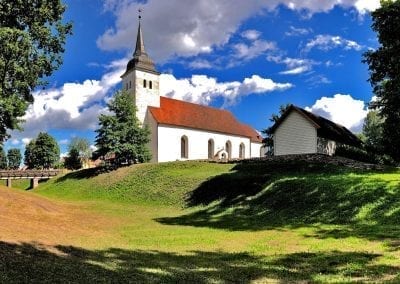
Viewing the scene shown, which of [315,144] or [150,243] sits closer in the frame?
[150,243]

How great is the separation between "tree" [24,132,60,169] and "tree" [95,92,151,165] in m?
41.7

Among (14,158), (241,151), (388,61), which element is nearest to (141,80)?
(241,151)

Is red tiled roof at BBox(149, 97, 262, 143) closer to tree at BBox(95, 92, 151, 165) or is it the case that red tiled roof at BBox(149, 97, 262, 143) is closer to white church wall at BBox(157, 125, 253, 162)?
white church wall at BBox(157, 125, 253, 162)

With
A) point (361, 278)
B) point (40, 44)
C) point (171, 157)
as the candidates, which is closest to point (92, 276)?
point (361, 278)

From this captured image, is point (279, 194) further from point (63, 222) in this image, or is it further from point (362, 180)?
point (63, 222)

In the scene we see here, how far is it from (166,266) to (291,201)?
1337cm

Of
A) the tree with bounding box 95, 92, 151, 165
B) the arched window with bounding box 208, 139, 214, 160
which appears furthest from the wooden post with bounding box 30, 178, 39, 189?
the arched window with bounding box 208, 139, 214, 160

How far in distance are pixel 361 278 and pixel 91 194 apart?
3443 cm

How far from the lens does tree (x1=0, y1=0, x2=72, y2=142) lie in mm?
24219

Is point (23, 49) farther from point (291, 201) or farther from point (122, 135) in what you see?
point (122, 135)

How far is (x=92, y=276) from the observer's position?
9.12 m

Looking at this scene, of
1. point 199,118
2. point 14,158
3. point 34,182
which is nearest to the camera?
point 34,182

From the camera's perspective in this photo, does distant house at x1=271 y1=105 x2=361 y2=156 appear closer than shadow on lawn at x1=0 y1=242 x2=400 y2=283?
No

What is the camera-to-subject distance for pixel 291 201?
2295 cm
